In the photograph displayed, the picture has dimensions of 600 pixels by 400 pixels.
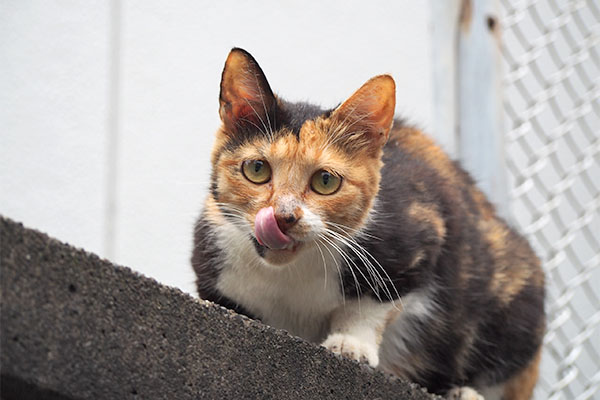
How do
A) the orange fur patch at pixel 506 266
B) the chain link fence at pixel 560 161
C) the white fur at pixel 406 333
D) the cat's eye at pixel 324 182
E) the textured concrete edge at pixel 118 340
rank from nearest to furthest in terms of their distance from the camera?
the textured concrete edge at pixel 118 340, the cat's eye at pixel 324 182, the white fur at pixel 406 333, the orange fur patch at pixel 506 266, the chain link fence at pixel 560 161

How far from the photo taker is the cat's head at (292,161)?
1.17 metres

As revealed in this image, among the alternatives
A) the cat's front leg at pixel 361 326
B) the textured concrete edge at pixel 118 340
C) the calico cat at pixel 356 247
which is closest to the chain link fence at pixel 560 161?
the calico cat at pixel 356 247

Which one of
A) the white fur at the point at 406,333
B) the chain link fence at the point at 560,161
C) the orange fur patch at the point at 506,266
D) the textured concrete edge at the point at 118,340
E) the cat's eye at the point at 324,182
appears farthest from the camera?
the chain link fence at the point at 560,161

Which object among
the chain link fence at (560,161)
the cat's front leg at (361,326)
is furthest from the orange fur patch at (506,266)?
the chain link fence at (560,161)

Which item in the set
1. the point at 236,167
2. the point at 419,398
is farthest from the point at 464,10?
the point at 419,398

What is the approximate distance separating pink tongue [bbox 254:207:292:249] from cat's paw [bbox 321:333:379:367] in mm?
217

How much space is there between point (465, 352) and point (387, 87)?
1.87 feet

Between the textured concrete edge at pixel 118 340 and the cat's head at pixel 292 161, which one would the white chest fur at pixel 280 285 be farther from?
the textured concrete edge at pixel 118 340

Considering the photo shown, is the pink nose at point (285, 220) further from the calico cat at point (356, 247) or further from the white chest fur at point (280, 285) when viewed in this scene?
the white chest fur at point (280, 285)

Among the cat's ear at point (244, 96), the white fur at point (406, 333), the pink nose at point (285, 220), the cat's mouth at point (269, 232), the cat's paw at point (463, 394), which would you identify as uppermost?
the cat's ear at point (244, 96)

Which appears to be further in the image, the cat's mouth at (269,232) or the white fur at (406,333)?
the white fur at (406,333)

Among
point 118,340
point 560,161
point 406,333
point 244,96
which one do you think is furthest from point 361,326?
point 560,161

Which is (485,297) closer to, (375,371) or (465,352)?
(465,352)

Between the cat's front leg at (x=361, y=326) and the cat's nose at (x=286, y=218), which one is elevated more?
the cat's nose at (x=286, y=218)
